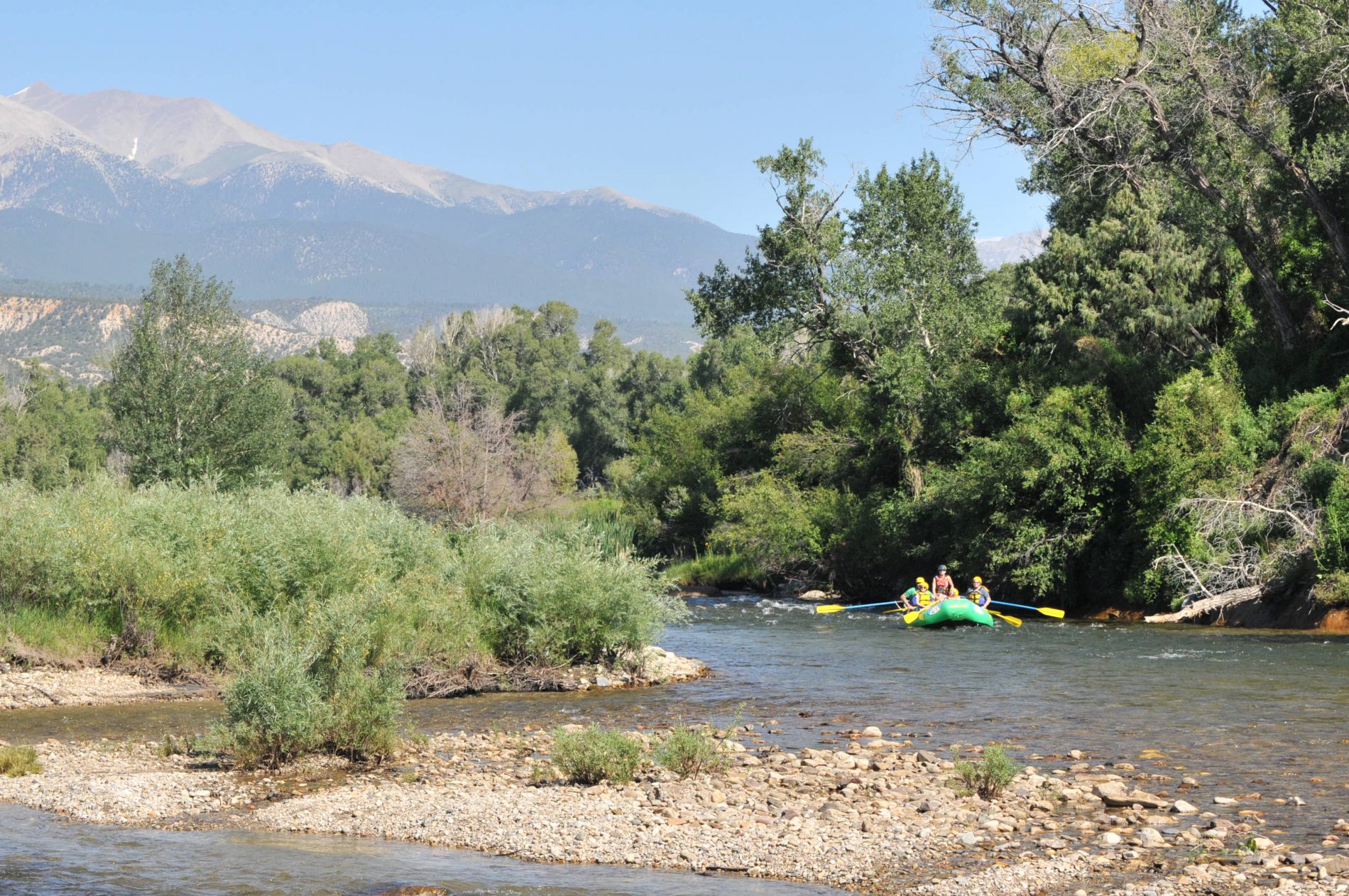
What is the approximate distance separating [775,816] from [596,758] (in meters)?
2.25

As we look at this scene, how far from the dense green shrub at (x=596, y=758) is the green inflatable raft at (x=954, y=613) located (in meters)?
18.3

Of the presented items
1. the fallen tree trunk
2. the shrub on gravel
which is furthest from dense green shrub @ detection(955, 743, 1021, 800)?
the fallen tree trunk

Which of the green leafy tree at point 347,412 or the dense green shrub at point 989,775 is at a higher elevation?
the green leafy tree at point 347,412

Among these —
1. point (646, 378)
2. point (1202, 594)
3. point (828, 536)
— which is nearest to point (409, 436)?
point (828, 536)

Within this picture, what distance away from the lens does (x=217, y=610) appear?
20.2 metres

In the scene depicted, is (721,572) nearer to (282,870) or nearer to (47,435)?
(282,870)

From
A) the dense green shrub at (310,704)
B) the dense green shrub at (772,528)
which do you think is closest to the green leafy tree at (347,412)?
the dense green shrub at (772,528)

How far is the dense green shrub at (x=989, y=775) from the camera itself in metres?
12.7

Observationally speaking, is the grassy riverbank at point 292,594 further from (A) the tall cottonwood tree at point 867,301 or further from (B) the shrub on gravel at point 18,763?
(A) the tall cottonwood tree at point 867,301

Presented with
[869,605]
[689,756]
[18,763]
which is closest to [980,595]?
[869,605]

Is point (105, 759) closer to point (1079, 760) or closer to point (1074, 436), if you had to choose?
point (1079, 760)

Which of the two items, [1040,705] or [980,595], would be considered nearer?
[1040,705]

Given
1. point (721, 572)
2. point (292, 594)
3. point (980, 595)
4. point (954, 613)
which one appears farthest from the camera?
point (721, 572)

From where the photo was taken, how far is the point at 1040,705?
1902 cm
